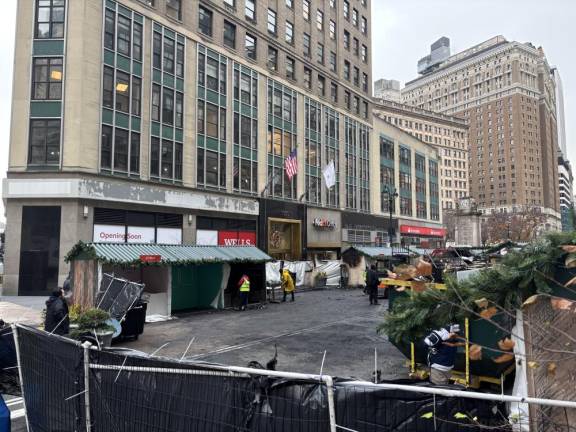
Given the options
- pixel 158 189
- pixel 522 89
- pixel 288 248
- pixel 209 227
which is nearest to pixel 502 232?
pixel 288 248

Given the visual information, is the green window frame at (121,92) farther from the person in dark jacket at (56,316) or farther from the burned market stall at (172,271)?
the person in dark jacket at (56,316)

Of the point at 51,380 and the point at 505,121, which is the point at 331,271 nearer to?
the point at 51,380

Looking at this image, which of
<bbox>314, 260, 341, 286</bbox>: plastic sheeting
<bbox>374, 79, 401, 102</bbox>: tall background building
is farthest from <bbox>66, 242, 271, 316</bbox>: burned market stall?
<bbox>374, 79, 401, 102</bbox>: tall background building

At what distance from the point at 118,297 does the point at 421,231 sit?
55199 millimetres

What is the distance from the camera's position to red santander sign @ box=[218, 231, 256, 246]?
3306 cm

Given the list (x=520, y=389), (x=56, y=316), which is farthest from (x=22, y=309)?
(x=520, y=389)

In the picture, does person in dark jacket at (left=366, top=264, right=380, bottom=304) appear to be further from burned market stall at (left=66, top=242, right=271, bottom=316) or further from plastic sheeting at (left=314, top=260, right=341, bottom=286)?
plastic sheeting at (left=314, top=260, right=341, bottom=286)

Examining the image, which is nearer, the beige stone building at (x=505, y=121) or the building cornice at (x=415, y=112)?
the building cornice at (x=415, y=112)

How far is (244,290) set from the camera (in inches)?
786

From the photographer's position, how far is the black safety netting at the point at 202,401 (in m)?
3.42

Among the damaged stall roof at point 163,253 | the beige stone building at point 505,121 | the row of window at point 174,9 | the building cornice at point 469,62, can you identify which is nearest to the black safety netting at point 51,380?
the damaged stall roof at point 163,253

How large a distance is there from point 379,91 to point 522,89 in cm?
5569

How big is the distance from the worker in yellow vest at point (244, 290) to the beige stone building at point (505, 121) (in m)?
148

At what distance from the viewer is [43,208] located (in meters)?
24.7
